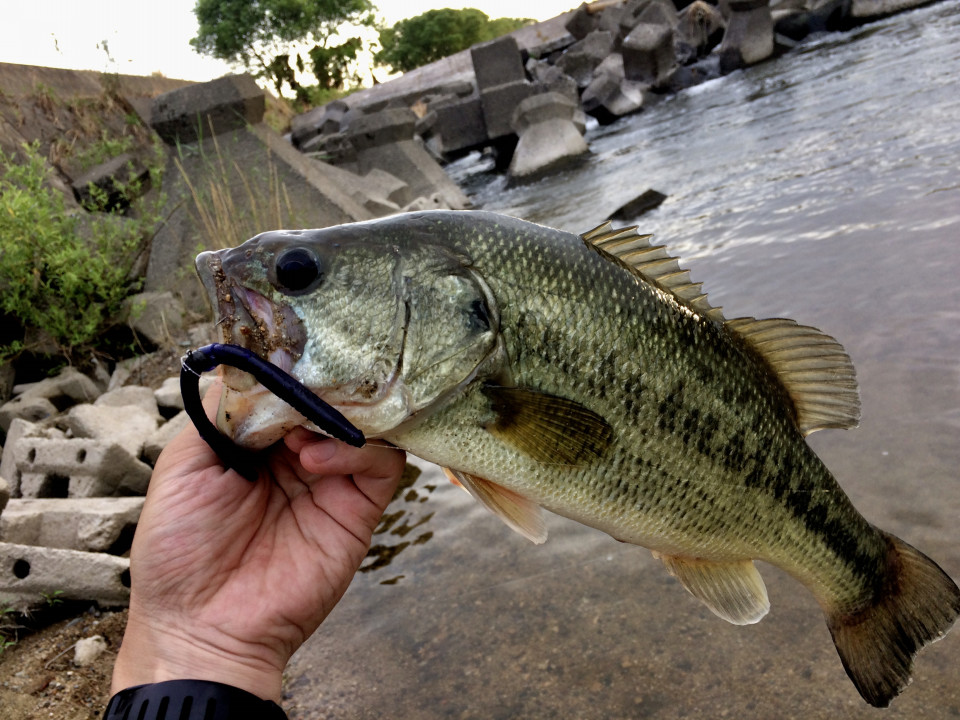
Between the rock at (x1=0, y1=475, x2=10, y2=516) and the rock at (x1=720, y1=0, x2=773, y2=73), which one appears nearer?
the rock at (x1=0, y1=475, x2=10, y2=516)

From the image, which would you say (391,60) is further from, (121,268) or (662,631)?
(662,631)

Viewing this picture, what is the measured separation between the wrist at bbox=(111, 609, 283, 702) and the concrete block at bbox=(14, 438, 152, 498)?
2955mm

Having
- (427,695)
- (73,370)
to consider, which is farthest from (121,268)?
(427,695)

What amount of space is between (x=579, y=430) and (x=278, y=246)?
2.96 feet

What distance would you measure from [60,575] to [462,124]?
19103 mm

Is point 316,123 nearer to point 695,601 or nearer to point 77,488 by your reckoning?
point 77,488

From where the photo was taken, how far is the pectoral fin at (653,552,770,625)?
220 cm

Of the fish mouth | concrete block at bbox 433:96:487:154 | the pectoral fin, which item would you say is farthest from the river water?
concrete block at bbox 433:96:487:154

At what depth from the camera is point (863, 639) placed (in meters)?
2.15

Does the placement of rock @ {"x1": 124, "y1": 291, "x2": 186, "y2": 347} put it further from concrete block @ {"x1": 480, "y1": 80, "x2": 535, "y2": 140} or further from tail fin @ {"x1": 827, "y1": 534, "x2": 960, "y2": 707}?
concrete block @ {"x1": 480, "y1": 80, "x2": 535, "y2": 140}

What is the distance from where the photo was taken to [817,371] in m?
2.19

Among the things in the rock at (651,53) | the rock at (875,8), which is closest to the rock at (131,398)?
the rock at (651,53)

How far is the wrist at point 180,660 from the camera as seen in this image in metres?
1.86

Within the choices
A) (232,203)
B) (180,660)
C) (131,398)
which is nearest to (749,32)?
(232,203)
